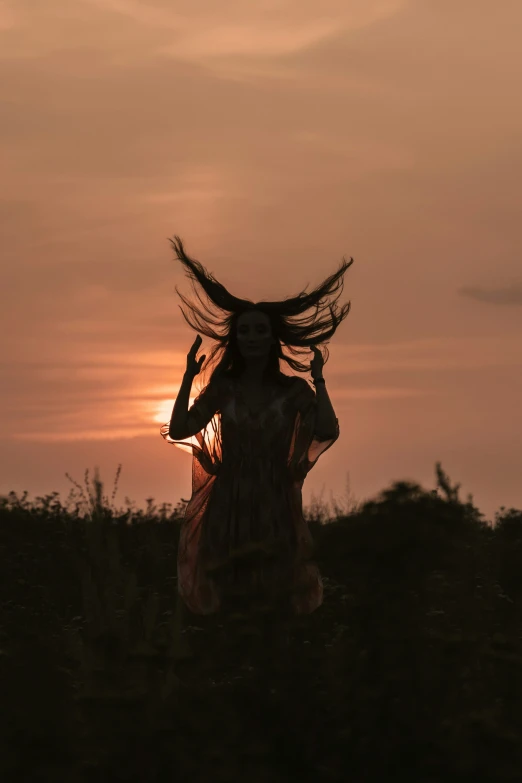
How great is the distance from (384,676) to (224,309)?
18.8 feet

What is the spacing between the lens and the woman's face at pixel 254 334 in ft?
28.0

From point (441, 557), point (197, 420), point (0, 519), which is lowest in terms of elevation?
point (441, 557)

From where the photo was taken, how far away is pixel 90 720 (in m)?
3.40

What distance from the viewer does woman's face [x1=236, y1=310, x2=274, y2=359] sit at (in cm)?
852

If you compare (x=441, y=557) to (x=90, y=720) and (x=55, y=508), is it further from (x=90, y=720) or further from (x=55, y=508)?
(x=55, y=508)

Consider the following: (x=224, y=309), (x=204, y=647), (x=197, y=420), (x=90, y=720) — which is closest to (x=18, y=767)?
(x=90, y=720)

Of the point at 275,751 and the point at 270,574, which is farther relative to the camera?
the point at 270,574

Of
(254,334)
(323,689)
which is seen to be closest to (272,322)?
(254,334)

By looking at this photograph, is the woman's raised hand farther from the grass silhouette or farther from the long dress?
the grass silhouette

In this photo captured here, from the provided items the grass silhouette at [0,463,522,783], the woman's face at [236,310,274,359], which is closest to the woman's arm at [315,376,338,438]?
the woman's face at [236,310,274,359]

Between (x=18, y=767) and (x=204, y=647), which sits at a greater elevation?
(x=204, y=647)

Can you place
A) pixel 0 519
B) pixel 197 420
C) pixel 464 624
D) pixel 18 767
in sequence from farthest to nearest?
pixel 0 519, pixel 197 420, pixel 464 624, pixel 18 767

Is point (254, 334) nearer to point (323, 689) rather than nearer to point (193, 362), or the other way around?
point (193, 362)

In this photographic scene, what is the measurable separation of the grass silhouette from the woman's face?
16.0 ft
